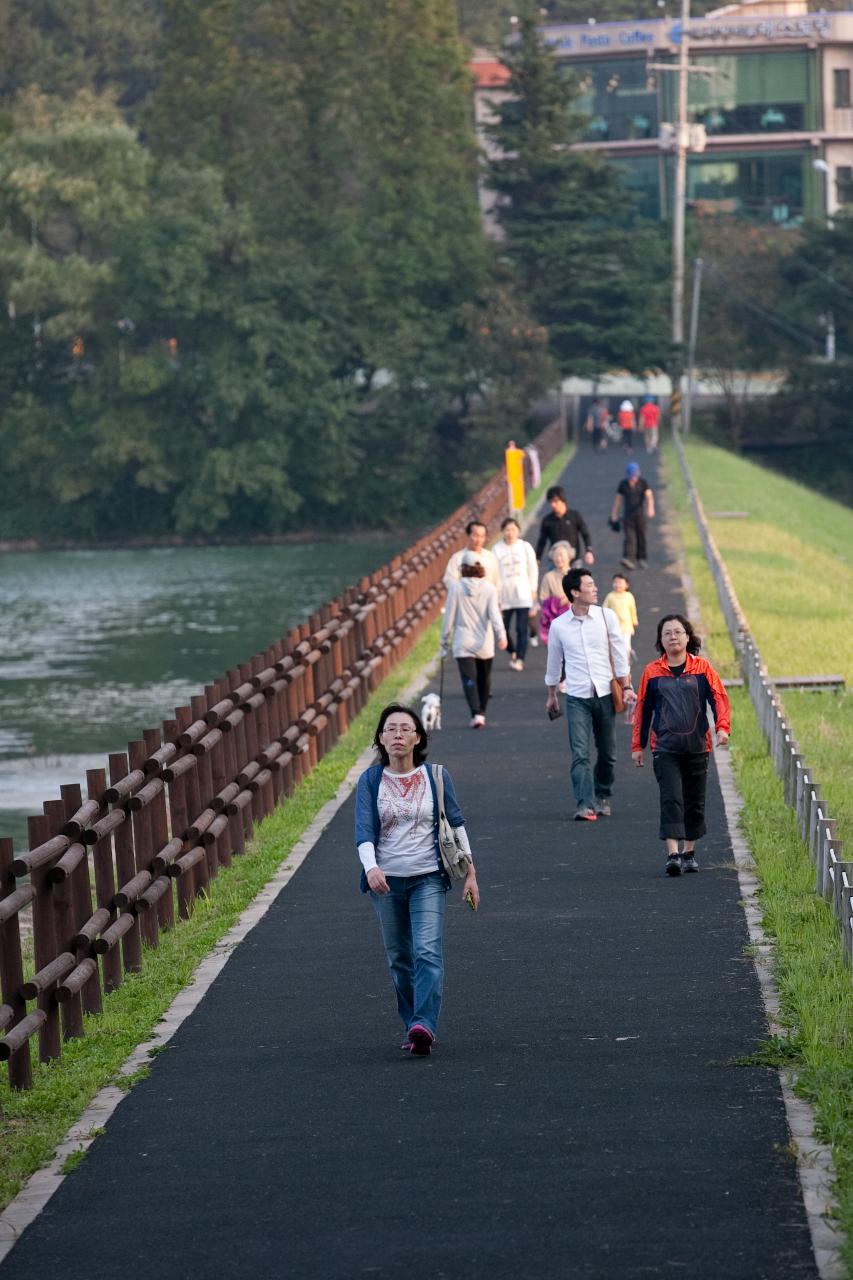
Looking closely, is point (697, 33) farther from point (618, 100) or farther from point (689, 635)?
point (689, 635)

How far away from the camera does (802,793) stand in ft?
47.3

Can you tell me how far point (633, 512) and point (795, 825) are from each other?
1909 cm

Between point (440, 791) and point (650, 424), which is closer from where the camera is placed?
point (440, 791)

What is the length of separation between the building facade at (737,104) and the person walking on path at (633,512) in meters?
59.7

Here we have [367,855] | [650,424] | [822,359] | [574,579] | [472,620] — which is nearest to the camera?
[367,855]

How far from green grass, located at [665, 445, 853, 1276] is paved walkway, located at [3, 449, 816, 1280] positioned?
0.21 m

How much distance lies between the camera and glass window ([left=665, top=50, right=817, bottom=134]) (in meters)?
95.2

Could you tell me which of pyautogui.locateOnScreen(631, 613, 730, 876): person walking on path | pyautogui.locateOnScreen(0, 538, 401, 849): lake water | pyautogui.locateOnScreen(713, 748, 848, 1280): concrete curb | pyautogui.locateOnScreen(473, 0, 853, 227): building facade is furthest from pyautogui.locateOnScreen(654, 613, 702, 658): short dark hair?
pyautogui.locateOnScreen(473, 0, 853, 227): building facade

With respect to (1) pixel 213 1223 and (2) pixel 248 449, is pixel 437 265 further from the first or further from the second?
(1) pixel 213 1223

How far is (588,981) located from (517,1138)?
2.66m

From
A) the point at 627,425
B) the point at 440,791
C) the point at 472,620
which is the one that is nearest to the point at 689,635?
the point at 440,791

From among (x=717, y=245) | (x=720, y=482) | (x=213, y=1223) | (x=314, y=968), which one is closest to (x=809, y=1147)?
(x=213, y=1223)

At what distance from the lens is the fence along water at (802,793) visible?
35.9ft

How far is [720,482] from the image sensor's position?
2200 inches
